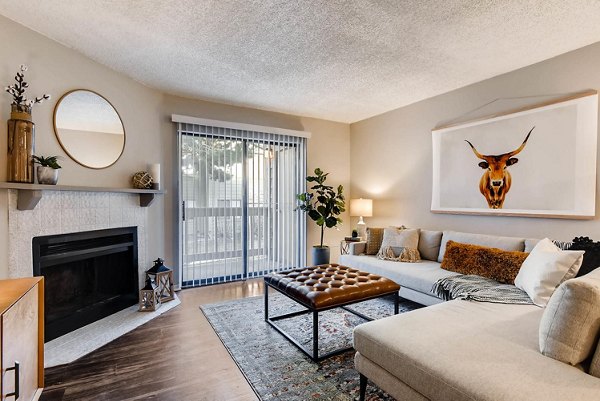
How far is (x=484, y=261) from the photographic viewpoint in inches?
107

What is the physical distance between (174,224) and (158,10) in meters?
2.46

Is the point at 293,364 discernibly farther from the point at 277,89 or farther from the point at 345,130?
the point at 345,130

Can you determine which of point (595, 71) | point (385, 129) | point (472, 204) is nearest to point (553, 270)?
point (472, 204)

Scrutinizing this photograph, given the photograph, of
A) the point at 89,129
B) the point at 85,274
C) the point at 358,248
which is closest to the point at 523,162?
the point at 358,248

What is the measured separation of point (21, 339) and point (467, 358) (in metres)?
2.11

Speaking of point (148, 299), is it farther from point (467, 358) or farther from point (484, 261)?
point (484, 261)

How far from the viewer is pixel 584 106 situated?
8.42ft

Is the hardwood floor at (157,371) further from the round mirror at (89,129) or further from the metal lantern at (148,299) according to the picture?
the round mirror at (89,129)

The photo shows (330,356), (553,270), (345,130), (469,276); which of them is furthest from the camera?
(345,130)

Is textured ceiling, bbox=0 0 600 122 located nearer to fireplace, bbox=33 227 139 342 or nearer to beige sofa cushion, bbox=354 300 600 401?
fireplace, bbox=33 227 139 342

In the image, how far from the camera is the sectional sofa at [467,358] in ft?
3.68

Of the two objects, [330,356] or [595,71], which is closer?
[330,356]

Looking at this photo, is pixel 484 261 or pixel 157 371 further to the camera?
pixel 484 261

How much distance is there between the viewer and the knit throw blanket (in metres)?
2.07
